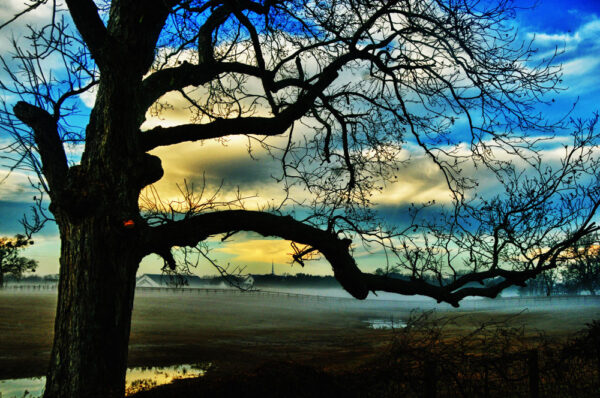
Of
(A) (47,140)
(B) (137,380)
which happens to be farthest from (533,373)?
(B) (137,380)

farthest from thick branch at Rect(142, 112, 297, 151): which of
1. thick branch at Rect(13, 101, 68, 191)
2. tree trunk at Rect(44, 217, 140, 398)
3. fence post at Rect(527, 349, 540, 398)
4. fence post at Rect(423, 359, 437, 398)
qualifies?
→ fence post at Rect(527, 349, 540, 398)

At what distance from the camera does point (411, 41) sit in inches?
350

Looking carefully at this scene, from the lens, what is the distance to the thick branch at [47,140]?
22.5ft

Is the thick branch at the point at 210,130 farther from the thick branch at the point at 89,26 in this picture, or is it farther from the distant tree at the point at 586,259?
the distant tree at the point at 586,259

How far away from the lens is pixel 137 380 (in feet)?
60.3

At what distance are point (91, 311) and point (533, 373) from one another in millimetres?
7673

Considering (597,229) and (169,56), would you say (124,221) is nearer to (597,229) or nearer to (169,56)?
(169,56)

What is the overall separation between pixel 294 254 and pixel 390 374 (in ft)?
9.67

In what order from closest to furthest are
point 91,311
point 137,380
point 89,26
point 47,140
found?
point 91,311
point 89,26
point 47,140
point 137,380

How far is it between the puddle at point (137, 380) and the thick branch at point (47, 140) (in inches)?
365

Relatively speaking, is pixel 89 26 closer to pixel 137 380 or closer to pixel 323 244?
pixel 323 244

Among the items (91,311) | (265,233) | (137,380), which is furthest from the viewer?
(137,380)

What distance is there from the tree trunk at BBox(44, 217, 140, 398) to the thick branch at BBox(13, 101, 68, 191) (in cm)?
100

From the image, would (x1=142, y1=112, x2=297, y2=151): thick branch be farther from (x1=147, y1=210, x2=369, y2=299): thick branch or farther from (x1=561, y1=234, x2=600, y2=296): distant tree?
(x1=561, y1=234, x2=600, y2=296): distant tree
